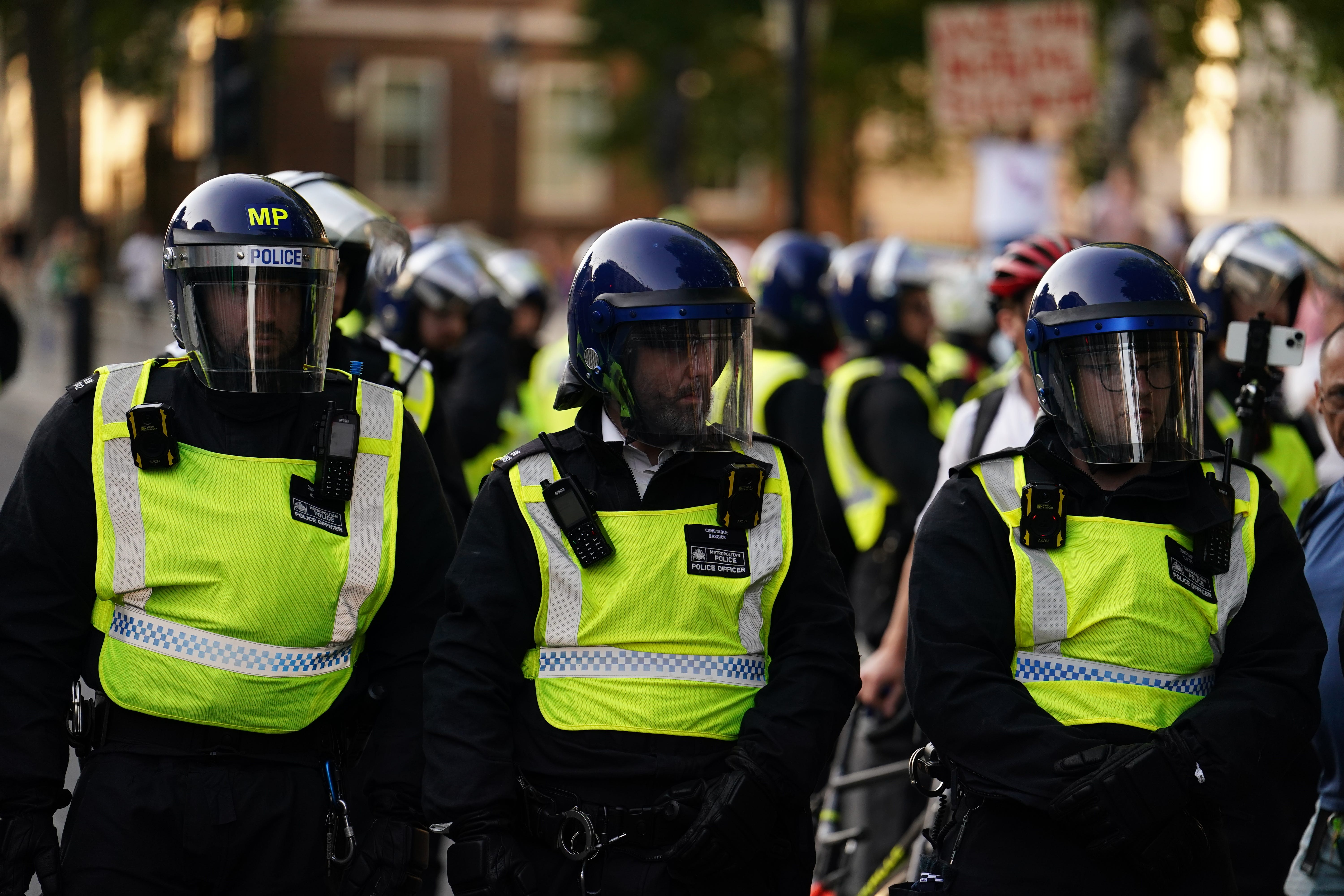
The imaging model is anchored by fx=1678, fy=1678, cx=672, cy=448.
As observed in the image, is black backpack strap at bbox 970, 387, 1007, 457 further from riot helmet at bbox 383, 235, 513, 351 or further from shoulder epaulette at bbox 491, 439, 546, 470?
riot helmet at bbox 383, 235, 513, 351

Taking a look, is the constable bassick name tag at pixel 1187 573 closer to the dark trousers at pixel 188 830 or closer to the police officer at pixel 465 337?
the dark trousers at pixel 188 830

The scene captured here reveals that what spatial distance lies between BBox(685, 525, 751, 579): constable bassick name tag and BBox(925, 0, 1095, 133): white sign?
872cm

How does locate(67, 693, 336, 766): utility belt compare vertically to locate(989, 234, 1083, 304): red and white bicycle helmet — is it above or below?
below

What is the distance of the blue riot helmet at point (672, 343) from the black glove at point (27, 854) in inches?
51.0

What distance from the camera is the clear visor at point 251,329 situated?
325 centimetres

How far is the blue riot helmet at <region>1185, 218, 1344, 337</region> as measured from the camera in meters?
4.92

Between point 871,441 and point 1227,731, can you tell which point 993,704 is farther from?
point 871,441

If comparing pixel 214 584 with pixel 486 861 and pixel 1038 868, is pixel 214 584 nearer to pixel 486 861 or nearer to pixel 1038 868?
pixel 486 861

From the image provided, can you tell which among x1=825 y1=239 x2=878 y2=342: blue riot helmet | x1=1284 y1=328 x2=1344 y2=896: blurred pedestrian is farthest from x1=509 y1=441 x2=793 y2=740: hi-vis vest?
x1=825 y1=239 x2=878 y2=342: blue riot helmet

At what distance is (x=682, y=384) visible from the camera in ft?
10.6

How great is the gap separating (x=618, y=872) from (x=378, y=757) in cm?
55

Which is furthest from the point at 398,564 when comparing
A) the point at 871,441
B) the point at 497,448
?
the point at 497,448

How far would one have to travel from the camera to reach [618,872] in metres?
3.03

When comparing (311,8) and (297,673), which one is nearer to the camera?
(297,673)
